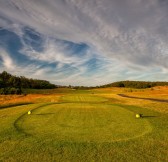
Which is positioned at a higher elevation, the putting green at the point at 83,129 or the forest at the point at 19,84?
the forest at the point at 19,84

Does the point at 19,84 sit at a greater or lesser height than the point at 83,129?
greater

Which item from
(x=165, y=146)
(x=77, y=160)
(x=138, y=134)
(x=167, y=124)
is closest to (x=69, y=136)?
(x=77, y=160)

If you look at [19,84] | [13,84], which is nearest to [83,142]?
[13,84]

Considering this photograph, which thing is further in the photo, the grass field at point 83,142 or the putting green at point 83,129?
the putting green at point 83,129

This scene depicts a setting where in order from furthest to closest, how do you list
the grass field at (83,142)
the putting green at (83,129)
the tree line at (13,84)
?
the tree line at (13,84) < the putting green at (83,129) < the grass field at (83,142)

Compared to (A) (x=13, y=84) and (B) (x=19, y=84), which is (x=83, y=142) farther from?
(B) (x=19, y=84)

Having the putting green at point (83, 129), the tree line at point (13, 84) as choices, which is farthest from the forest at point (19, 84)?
the putting green at point (83, 129)

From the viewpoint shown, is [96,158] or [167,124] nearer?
[96,158]

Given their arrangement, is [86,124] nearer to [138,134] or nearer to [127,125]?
[127,125]

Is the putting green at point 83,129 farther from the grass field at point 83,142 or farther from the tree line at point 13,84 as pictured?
the tree line at point 13,84

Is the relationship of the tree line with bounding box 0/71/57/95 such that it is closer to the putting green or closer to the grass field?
the putting green

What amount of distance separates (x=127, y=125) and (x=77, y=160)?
5.01m

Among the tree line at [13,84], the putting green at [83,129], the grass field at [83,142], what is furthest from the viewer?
the tree line at [13,84]

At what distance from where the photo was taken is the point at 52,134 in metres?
9.39
